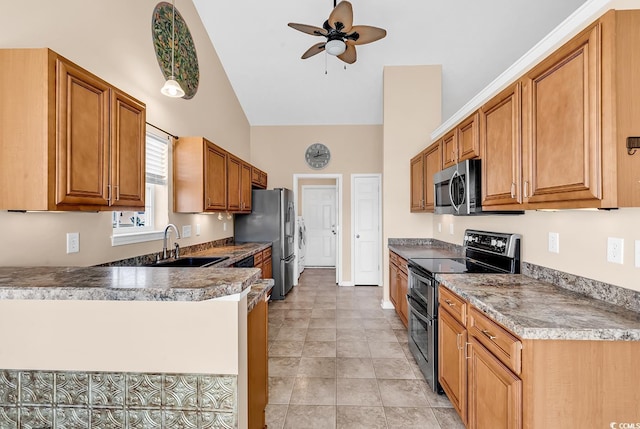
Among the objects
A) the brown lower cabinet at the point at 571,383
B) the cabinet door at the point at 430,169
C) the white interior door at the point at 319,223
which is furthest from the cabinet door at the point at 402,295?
the white interior door at the point at 319,223

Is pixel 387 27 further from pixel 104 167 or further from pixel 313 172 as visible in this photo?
pixel 104 167

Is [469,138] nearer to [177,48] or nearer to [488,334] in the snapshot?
[488,334]

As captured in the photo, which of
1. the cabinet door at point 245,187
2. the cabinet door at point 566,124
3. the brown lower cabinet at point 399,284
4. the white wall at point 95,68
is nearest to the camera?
the cabinet door at point 566,124

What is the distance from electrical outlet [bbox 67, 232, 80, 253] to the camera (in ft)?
6.62

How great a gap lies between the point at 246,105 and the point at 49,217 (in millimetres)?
4076

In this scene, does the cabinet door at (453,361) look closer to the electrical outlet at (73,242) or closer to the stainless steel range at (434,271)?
the stainless steel range at (434,271)

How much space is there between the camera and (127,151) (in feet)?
6.56

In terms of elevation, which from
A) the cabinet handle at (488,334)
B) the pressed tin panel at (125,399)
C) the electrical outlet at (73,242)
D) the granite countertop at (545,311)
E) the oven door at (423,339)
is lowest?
the oven door at (423,339)

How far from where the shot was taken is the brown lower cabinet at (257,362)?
1607 mm

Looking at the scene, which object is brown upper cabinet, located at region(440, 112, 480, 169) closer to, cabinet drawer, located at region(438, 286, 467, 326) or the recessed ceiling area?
cabinet drawer, located at region(438, 286, 467, 326)

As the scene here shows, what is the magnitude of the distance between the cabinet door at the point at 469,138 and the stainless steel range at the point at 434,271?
680 mm

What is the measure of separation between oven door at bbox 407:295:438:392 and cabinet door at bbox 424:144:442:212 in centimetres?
115

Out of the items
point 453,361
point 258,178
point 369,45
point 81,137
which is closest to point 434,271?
point 453,361

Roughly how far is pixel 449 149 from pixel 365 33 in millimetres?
1393
